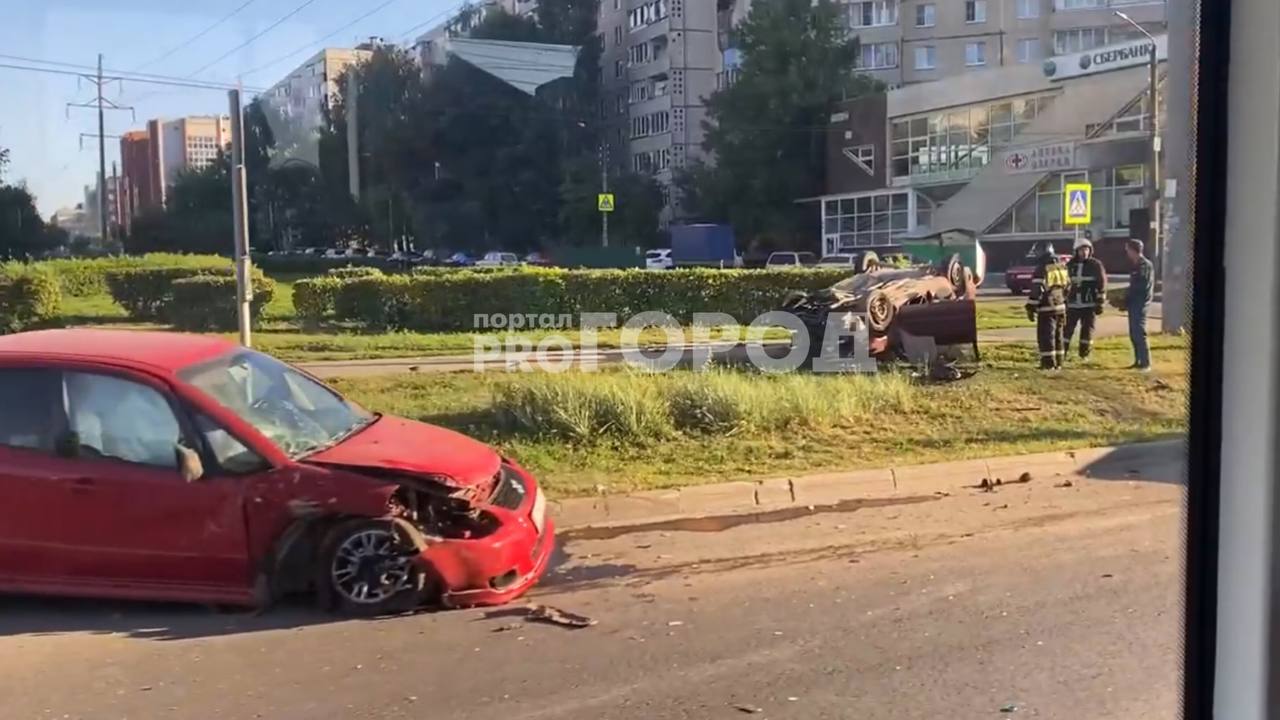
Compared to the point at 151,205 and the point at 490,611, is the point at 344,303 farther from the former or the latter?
the point at 490,611

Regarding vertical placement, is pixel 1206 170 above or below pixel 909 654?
above

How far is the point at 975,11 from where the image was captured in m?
11.6

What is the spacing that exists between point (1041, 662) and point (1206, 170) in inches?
110

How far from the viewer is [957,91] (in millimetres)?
13461

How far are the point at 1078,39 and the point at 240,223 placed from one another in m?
8.40

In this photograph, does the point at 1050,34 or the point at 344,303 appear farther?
the point at 1050,34

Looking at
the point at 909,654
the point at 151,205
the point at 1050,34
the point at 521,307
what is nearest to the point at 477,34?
the point at 151,205

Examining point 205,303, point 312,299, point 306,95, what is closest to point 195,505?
point 205,303

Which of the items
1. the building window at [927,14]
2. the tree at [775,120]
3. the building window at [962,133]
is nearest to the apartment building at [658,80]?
the tree at [775,120]

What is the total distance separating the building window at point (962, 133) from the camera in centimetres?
1230

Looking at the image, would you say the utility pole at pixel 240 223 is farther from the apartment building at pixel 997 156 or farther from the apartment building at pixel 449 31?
the apartment building at pixel 997 156

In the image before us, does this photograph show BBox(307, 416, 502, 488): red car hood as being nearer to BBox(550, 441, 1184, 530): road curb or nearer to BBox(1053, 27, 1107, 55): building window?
BBox(550, 441, 1184, 530): road curb

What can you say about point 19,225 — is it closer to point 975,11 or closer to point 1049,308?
point 975,11

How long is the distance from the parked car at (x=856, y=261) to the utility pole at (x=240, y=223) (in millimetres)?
6087
